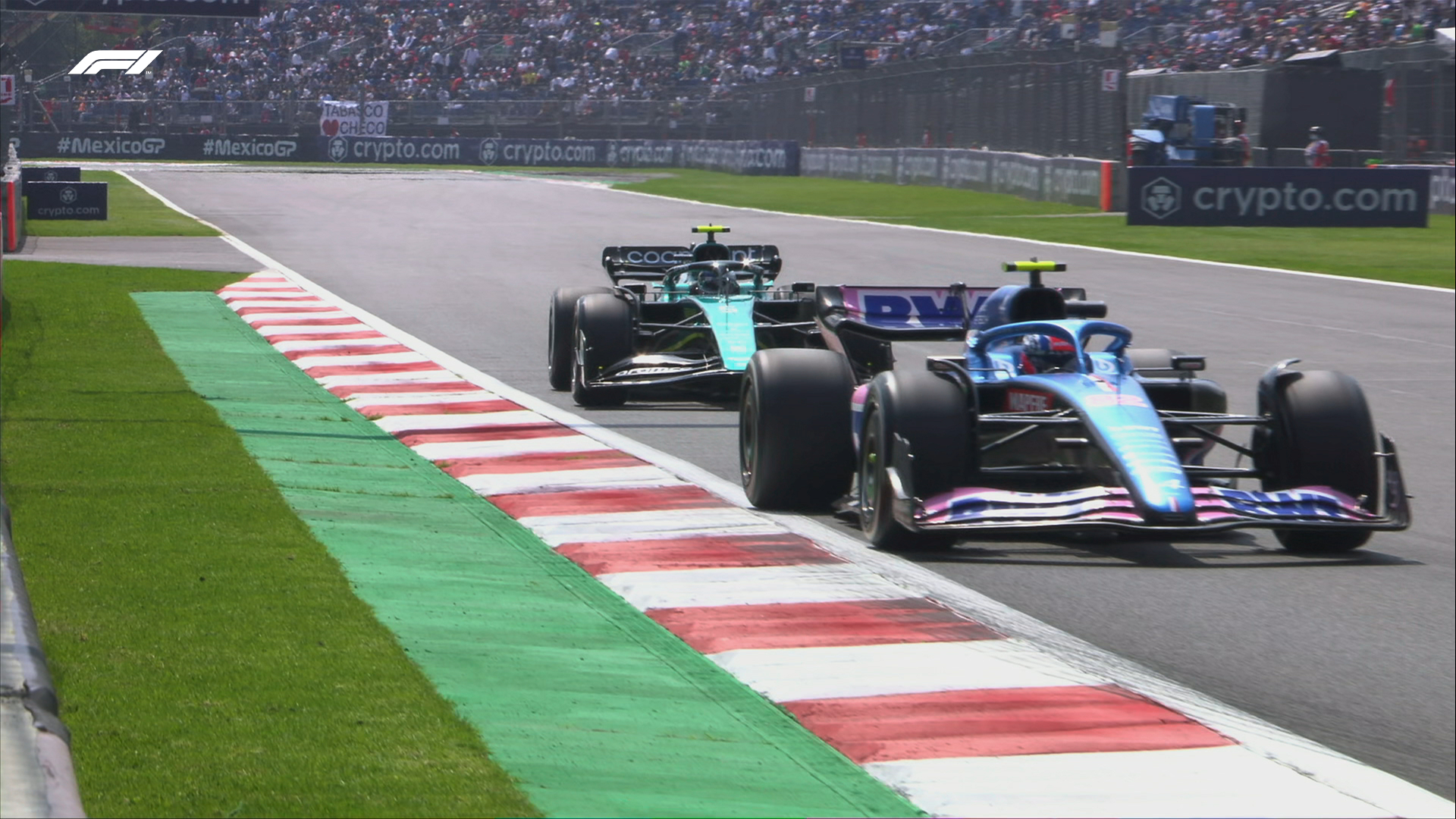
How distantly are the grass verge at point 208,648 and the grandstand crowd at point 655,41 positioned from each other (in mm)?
30074

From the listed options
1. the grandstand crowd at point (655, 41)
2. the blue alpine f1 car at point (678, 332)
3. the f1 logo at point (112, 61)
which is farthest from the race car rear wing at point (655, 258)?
the grandstand crowd at point (655, 41)

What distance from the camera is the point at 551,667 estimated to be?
5344 millimetres

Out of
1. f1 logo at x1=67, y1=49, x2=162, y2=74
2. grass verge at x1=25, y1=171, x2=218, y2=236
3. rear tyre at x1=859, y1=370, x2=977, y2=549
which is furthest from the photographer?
grass verge at x1=25, y1=171, x2=218, y2=236

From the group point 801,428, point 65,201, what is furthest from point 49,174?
point 801,428

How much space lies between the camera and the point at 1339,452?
711 cm

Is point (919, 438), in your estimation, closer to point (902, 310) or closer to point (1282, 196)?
point (902, 310)

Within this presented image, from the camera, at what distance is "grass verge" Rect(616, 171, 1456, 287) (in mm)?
22797

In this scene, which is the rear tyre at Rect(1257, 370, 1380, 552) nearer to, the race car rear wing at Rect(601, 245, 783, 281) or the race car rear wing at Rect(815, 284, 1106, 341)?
the race car rear wing at Rect(815, 284, 1106, 341)

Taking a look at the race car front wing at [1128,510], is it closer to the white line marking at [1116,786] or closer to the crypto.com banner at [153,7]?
the white line marking at [1116,786]

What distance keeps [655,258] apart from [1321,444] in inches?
247

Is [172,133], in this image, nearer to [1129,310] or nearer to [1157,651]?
[1129,310]

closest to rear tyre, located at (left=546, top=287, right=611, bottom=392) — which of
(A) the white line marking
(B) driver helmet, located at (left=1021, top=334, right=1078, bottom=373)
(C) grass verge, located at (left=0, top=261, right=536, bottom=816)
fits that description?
(C) grass verge, located at (left=0, top=261, right=536, bottom=816)

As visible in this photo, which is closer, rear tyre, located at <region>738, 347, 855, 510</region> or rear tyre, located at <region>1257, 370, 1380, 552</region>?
rear tyre, located at <region>1257, 370, 1380, 552</region>

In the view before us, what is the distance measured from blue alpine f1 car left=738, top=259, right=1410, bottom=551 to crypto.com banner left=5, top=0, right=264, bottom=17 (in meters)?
5.51
